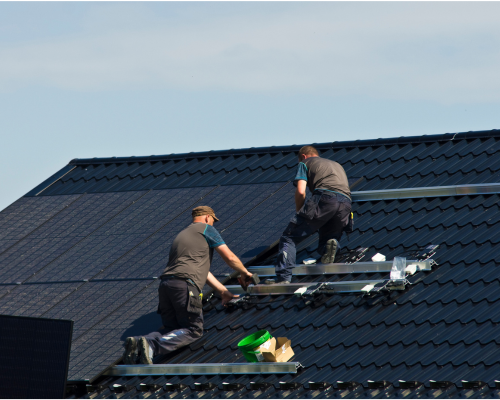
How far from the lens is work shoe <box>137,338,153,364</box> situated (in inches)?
373

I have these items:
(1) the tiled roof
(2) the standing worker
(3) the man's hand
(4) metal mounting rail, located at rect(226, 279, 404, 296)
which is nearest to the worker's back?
(2) the standing worker

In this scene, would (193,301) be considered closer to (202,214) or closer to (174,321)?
(174,321)

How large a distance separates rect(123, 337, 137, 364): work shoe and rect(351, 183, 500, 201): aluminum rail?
399 cm

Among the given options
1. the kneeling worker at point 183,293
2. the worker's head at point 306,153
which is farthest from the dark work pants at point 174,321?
the worker's head at point 306,153

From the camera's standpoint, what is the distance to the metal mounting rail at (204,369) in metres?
8.81

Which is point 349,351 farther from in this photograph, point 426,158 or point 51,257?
point 51,257

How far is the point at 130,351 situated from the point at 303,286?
220 cm

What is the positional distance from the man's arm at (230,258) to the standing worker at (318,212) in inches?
20.9

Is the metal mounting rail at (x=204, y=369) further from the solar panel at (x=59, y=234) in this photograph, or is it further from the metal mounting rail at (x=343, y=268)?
the solar panel at (x=59, y=234)

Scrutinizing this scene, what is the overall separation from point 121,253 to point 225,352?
2983 millimetres

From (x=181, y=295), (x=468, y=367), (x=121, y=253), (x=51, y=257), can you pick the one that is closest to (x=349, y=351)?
(x=468, y=367)

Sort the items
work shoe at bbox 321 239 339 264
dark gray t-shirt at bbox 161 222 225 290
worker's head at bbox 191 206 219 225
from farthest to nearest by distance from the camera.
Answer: work shoe at bbox 321 239 339 264
worker's head at bbox 191 206 219 225
dark gray t-shirt at bbox 161 222 225 290

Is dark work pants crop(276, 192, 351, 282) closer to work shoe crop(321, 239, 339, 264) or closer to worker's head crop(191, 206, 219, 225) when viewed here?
work shoe crop(321, 239, 339, 264)

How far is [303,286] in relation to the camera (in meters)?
10.2
